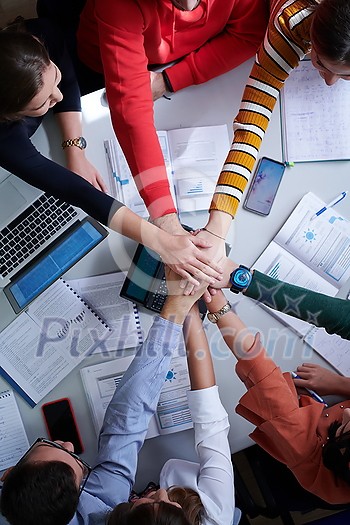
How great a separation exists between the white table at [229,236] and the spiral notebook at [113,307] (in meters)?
0.02

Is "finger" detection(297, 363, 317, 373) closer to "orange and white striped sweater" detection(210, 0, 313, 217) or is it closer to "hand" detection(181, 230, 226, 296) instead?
"hand" detection(181, 230, 226, 296)

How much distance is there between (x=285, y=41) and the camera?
126 cm

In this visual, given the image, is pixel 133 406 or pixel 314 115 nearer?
pixel 133 406

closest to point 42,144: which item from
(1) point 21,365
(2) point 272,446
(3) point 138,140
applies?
(3) point 138,140

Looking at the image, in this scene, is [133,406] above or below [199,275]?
below

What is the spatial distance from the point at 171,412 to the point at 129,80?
793 mm

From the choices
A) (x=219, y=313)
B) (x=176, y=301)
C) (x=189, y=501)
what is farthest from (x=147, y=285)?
(x=189, y=501)

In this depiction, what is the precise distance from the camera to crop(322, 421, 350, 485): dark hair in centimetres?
119

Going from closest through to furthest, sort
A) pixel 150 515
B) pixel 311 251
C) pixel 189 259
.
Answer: pixel 150 515 < pixel 189 259 < pixel 311 251

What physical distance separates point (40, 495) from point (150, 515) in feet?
0.75

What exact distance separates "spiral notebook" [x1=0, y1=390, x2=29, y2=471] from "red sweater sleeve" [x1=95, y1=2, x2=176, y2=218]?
22.2 inches

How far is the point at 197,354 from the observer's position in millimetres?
1296

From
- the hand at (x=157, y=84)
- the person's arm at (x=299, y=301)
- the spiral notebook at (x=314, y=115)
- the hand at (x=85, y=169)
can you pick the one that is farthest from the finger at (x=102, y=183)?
the spiral notebook at (x=314, y=115)

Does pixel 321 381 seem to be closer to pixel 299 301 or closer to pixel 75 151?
pixel 299 301
